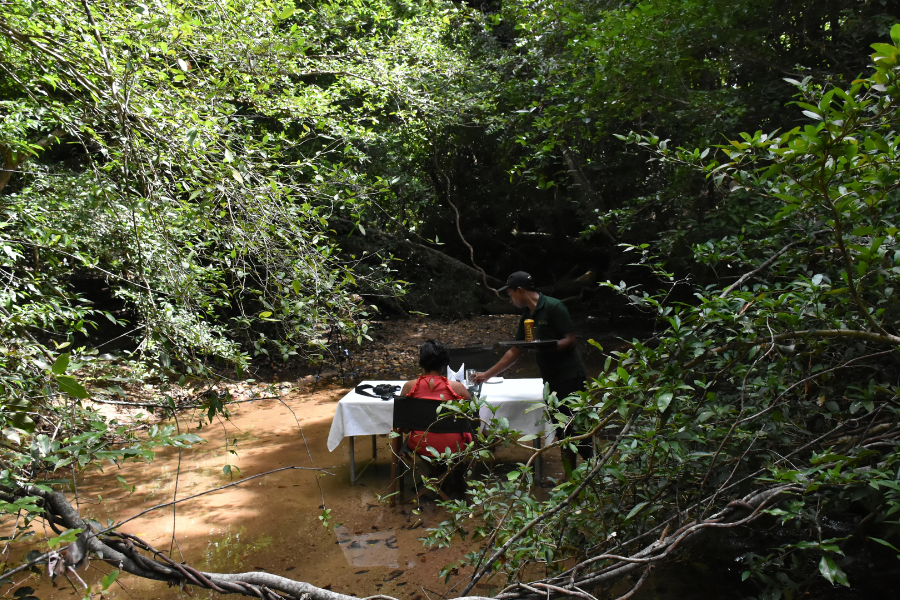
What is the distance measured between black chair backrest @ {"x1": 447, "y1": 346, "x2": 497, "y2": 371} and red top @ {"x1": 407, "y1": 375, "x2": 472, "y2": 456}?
1.30 meters

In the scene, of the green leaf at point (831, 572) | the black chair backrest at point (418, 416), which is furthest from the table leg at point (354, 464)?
the green leaf at point (831, 572)

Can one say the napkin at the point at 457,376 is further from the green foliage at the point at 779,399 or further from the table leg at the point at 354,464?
the green foliage at the point at 779,399

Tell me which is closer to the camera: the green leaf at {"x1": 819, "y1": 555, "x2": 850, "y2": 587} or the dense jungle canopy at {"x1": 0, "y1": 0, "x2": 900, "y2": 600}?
the green leaf at {"x1": 819, "y1": 555, "x2": 850, "y2": 587}

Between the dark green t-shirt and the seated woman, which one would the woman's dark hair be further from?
the dark green t-shirt

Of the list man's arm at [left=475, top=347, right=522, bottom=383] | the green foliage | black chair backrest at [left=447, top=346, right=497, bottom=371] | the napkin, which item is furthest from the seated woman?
the green foliage

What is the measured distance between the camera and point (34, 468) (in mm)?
1587

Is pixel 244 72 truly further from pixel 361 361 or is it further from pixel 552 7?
pixel 361 361

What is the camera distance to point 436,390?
424cm

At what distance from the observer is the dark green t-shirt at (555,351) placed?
4.21 meters

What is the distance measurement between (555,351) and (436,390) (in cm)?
89

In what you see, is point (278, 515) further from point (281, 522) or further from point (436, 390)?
Answer: point (436, 390)

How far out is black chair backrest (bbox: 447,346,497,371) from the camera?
18.4ft

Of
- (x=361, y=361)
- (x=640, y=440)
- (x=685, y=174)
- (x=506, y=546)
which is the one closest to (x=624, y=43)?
(x=685, y=174)

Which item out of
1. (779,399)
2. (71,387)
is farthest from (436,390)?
(71,387)
